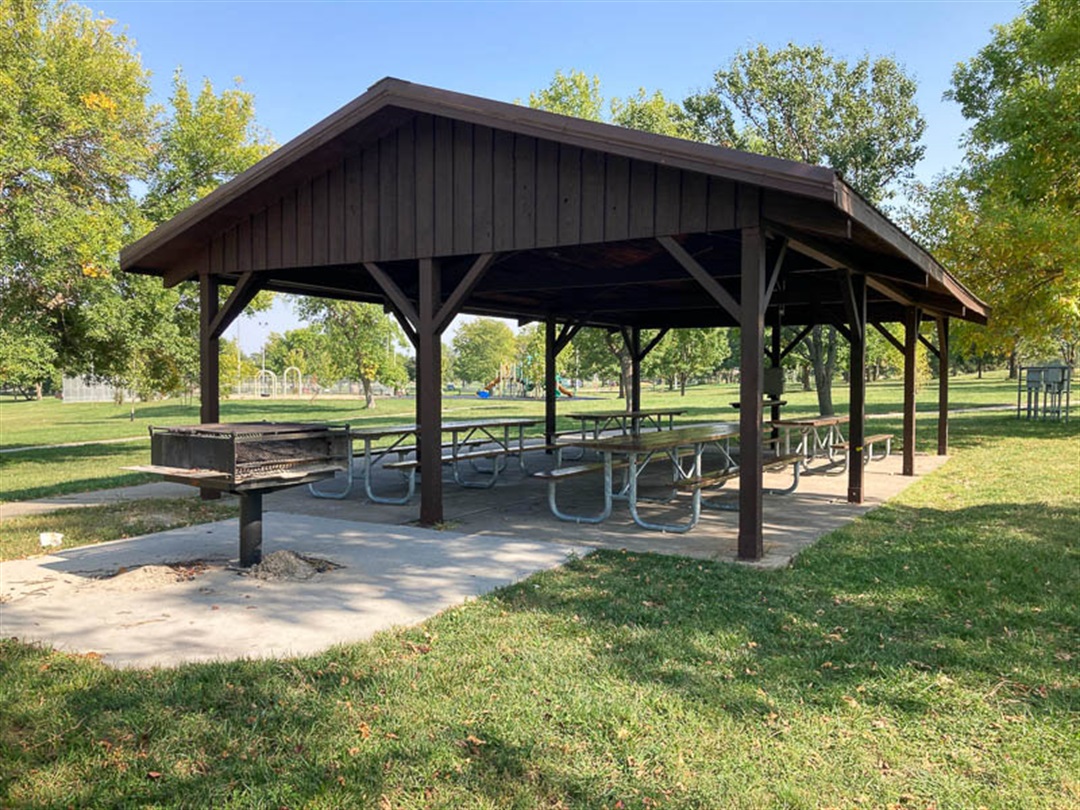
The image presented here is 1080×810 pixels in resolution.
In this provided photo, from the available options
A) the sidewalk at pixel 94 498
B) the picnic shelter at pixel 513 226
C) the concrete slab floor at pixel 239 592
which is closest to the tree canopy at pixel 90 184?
the sidewalk at pixel 94 498

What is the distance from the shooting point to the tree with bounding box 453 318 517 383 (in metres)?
74.8

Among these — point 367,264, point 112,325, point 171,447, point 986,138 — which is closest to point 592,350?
point 986,138

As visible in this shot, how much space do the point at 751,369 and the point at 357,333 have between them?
97.1 ft

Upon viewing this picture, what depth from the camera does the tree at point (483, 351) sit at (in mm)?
74812

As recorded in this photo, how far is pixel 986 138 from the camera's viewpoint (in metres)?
16.2

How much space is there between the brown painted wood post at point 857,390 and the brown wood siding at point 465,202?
293 centimetres

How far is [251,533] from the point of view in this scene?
540 centimetres

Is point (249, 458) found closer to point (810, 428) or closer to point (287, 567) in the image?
point (287, 567)

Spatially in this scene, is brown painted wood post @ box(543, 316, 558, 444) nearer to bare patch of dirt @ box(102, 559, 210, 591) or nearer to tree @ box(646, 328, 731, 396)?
bare patch of dirt @ box(102, 559, 210, 591)

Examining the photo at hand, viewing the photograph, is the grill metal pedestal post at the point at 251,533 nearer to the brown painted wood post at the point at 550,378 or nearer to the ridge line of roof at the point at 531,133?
the ridge line of roof at the point at 531,133

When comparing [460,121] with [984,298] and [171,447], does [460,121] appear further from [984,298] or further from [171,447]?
[984,298]

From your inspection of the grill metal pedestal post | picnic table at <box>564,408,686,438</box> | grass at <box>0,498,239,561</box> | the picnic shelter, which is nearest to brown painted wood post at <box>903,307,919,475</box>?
the picnic shelter

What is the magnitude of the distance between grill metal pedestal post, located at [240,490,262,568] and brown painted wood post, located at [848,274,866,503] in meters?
6.07

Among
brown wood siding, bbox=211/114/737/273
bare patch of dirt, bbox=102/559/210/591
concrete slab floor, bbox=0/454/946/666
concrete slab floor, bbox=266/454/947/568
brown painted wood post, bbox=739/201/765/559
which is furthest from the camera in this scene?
concrete slab floor, bbox=266/454/947/568
